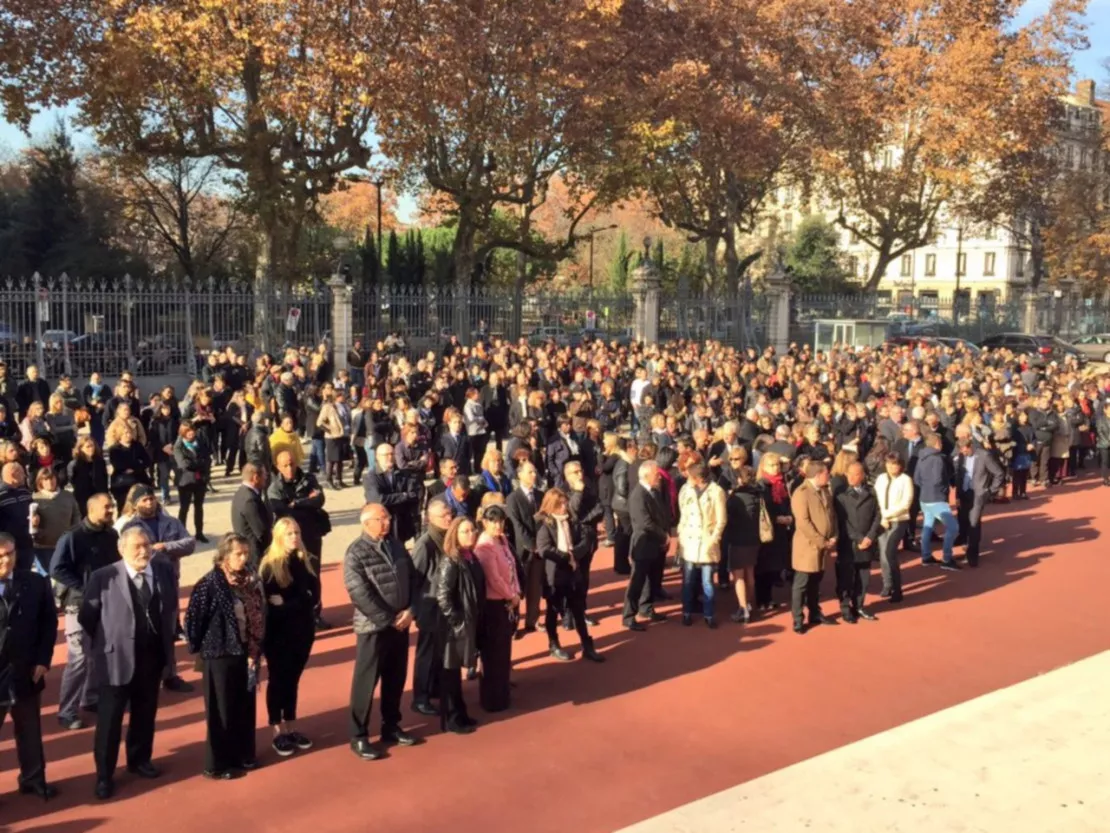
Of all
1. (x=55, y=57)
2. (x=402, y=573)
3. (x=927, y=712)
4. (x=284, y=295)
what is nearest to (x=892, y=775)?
(x=927, y=712)

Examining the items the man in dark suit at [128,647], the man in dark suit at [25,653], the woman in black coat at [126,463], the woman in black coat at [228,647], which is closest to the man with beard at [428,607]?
the woman in black coat at [228,647]

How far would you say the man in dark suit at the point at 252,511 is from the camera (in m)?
7.93

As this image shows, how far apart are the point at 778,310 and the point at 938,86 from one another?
41.4 ft

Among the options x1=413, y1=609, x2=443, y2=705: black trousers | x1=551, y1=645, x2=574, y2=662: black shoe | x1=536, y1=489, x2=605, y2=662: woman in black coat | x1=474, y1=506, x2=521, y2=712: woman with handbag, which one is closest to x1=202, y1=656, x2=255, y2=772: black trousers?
x1=413, y1=609, x2=443, y2=705: black trousers

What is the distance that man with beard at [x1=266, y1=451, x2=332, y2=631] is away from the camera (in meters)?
8.34

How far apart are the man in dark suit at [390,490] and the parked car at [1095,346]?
39988 millimetres

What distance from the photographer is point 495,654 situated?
7.16m

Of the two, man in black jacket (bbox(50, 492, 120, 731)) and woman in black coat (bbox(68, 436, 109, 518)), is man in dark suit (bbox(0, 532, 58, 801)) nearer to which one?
man in black jacket (bbox(50, 492, 120, 731))

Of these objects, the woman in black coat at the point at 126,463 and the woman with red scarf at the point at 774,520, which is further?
the woman in black coat at the point at 126,463

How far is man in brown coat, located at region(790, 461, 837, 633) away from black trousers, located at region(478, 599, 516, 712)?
9.96 ft

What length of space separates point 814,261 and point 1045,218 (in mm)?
14744

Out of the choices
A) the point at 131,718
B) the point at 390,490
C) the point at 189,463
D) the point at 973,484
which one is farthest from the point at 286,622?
the point at 973,484

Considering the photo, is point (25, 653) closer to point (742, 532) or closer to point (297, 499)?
point (297, 499)

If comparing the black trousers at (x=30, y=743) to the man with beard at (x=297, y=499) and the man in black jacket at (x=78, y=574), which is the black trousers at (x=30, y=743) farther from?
the man with beard at (x=297, y=499)
